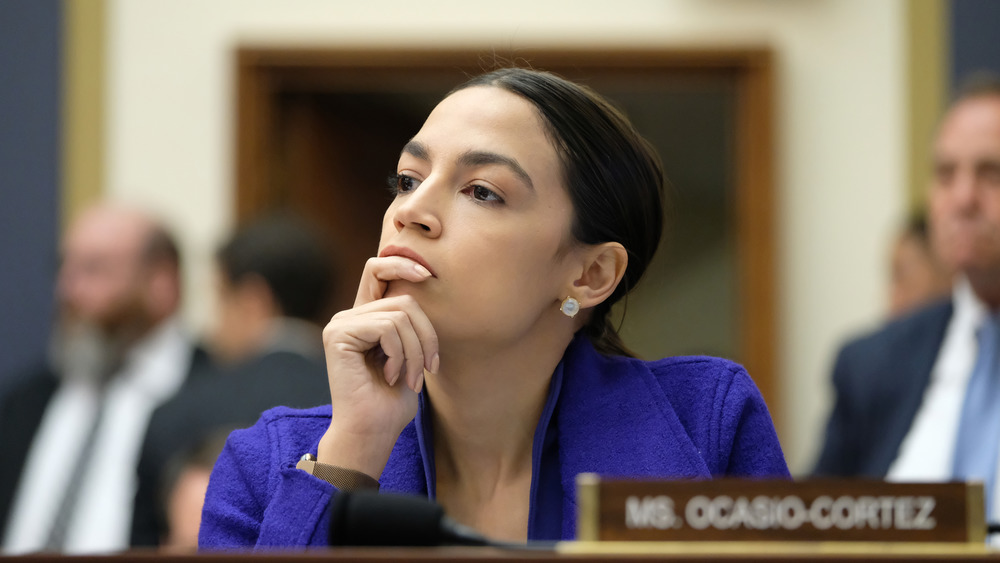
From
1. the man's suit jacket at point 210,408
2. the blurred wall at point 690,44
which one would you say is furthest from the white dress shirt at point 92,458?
the blurred wall at point 690,44

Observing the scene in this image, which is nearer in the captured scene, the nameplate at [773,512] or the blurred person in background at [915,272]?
the nameplate at [773,512]

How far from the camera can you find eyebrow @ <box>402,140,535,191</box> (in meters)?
1.49

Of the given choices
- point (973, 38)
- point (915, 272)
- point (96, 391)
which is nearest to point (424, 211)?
point (96, 391)

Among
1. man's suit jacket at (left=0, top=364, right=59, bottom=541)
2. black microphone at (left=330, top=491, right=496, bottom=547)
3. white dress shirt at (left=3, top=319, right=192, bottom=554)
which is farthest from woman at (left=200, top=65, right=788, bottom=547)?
man's suit jacket at (left=0, top=364, right=59, bottom=541)

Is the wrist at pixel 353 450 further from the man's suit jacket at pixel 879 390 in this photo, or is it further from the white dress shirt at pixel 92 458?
the white dress shirt at pixel 92 458

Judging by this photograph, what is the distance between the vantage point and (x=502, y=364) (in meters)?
1.58

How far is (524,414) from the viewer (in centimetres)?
161

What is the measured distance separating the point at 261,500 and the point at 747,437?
63 cm

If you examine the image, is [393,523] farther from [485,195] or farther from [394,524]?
[485,195]

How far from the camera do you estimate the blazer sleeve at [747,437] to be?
1.50 meters

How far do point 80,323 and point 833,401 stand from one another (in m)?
2.28

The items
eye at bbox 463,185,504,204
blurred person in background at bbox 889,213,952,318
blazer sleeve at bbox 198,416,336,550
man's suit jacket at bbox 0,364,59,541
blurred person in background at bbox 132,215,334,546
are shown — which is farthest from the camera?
blurred person in background at bbox 889,213,952,318

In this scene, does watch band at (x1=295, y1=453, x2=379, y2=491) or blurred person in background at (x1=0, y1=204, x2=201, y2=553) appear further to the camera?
blurred person in background at (x1=0, y1=204, x2=201, y2=553)

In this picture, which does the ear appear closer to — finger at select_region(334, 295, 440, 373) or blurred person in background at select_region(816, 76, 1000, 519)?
finger at select_region(334, 295, 440, 373)
